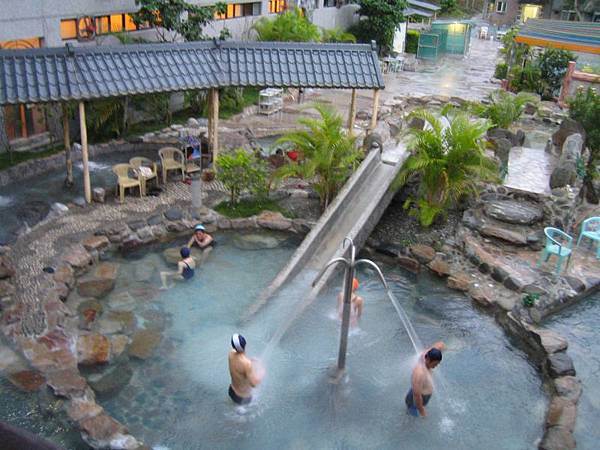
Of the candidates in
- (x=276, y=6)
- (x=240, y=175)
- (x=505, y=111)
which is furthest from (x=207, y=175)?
(x=276, y=6)

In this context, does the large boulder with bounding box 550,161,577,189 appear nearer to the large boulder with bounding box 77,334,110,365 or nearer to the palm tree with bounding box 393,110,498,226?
the palm tree with bounding box 393,110,498,226

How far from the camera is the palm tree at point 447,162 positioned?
12617mm

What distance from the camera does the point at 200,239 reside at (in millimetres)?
12211

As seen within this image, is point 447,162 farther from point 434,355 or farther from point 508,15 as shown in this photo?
point 508,15

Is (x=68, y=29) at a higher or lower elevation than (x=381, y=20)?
lower

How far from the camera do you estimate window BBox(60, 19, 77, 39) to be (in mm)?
16312

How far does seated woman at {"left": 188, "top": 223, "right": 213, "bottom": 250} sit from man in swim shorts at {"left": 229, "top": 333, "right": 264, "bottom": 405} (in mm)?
4248

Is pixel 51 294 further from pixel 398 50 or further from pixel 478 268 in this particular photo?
pixel 398 50

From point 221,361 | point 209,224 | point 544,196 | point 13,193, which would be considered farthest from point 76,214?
point 544,196

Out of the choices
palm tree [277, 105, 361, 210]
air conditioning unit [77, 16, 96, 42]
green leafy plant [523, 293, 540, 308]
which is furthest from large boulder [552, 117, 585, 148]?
air conditioning unit [77, 16, 96, 42]

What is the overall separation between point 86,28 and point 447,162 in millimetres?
10753

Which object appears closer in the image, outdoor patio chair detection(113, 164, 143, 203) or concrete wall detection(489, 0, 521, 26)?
outdoor patio chair detection(113, 164, 143, 203)

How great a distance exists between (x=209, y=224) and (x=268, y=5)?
16340mm

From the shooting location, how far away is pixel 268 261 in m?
12.3
